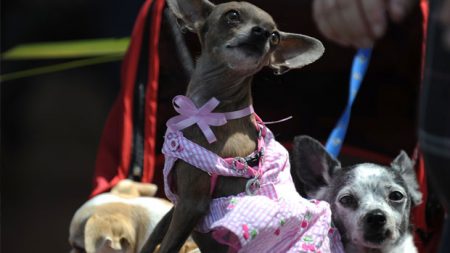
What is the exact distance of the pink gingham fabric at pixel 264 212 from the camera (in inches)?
47.1

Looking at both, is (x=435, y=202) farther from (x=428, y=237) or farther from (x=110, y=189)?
(x=110, y=189)

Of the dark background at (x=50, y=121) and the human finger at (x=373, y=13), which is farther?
the dark background at (x=50, y=121)

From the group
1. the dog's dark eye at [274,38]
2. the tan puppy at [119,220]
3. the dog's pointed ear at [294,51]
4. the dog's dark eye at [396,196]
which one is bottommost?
the tan puppy at [119,220]

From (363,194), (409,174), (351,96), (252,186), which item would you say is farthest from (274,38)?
(351,96)

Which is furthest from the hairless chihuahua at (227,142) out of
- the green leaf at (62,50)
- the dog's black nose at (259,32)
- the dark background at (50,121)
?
the green leaf at (62,50)

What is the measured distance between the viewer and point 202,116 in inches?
48.7

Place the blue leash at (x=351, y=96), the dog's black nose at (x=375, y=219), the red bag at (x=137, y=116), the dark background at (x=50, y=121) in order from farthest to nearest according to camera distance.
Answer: the dark background at (x=50, y=121) < the red bag at (x=137, y=116) < the blue leash at (x=351, y=96) < the dog's black nose at (x=375, y=219)

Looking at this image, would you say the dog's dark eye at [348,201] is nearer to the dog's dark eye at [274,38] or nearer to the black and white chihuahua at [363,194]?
the black and white chihuahua at [363,194]

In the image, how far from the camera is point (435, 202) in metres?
1.65

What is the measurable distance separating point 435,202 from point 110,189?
2.71ft

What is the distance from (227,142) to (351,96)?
2.05ft

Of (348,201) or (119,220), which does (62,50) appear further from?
(348,201)

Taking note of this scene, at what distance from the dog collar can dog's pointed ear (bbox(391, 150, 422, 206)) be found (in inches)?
17.1

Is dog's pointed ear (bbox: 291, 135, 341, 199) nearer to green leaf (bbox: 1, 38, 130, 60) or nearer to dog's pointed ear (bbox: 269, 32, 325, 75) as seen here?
dog's pointed ear (bbox: 269, 32, 325, 75)
